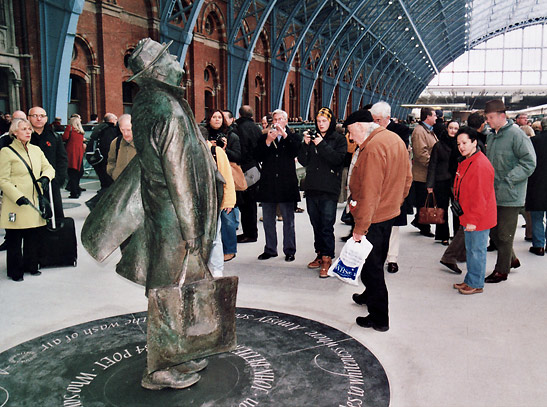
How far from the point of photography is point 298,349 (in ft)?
12.2

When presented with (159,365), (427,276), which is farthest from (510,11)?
(159,365)

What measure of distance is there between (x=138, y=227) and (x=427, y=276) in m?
3.52

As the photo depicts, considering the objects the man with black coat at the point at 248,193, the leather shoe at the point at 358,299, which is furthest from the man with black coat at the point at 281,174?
the leather shoe at the point at 358,299

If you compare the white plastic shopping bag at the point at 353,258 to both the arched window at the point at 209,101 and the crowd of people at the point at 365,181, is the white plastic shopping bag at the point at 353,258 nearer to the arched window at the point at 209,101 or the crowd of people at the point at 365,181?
the crowd of people at the point at 365,181

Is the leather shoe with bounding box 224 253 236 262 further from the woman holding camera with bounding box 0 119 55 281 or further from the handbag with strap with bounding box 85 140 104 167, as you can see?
the handbag with strap with bounding box 85 140 104 167

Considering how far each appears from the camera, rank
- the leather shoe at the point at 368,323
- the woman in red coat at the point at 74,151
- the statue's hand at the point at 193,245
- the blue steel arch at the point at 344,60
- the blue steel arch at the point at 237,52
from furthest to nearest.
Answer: the blue steel arch at the point at 344,60
the blue steel arch at the point at 237,52
the woman in red coat at the point at 74,151
the leather shoe at the point at 368,323
the statue's hand at the point at 193,245

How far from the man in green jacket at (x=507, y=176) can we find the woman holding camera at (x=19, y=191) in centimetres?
454

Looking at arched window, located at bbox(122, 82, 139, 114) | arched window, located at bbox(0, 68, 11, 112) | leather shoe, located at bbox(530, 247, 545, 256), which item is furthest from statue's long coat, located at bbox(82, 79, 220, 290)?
arched window, located at bbox(122, 82, 139, 114)

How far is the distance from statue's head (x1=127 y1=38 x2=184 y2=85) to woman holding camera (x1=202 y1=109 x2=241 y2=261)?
2.82 m

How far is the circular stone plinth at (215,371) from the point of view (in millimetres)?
3057

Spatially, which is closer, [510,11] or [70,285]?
[70,285]

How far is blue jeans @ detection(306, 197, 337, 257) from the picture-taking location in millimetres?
5762

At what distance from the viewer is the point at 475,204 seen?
4863 millimetres

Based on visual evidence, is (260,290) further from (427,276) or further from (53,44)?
(53,44)
